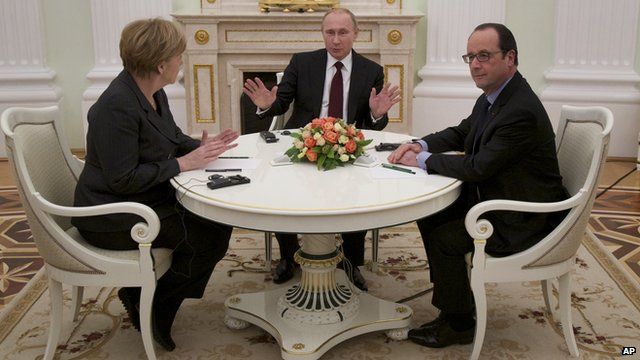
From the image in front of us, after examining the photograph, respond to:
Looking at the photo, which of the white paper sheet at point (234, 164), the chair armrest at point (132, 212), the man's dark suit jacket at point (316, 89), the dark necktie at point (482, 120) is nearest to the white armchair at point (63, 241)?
the chair armrest at point (132, 212)

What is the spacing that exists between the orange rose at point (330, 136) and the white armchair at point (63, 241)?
0.79 meters

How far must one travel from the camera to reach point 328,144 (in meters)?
3.12

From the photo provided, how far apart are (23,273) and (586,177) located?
2.90 meters

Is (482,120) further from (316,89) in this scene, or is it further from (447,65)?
(447,65)

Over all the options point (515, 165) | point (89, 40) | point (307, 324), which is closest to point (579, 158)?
point (515, 165)

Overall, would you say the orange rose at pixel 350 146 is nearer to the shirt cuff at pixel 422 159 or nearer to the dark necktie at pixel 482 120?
the shirt cuff at pixel 422 159

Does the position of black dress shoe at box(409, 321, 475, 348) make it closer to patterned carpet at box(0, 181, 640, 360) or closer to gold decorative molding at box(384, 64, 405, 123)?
patterned carpet at box(0, 181, 640, 360)

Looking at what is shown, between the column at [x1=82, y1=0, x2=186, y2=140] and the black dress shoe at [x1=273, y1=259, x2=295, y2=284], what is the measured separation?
3.15 m

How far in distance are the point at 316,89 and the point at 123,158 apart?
1.62m

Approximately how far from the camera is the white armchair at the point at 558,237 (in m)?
2.82

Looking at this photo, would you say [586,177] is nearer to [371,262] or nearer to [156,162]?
[371,262]

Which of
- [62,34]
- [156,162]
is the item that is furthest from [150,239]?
[62,34]

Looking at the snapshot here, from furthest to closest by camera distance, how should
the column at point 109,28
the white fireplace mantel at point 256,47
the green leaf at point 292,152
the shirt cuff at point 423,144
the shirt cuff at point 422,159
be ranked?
1. the column at point 109,28
2. the white fireplace mantel at point 256,47
3. the shirt cuff at point 423,144
4. the green leaf at point 292,152
5. the shirt cuff at point 422,159

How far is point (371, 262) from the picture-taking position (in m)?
4.05
